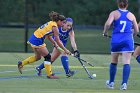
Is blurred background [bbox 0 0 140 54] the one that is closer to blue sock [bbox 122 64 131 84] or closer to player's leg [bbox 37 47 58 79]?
player's leg [bbox 37 47 58 79]

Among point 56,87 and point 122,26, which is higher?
point 122,26

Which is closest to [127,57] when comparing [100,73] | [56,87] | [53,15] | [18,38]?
[56,87]

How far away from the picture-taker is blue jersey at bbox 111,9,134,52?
11797 millimetres

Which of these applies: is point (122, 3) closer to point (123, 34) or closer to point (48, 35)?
point (123, 34)

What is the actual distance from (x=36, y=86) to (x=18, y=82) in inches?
33.6

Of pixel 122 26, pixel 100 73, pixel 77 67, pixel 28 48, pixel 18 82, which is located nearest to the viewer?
pixel 122 26

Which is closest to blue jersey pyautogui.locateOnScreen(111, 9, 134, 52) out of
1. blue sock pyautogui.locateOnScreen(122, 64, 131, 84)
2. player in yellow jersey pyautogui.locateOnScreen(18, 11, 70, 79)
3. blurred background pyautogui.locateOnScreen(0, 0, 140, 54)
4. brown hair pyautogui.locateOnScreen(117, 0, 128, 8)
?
brown hair pyautogui.locateOnScreen(117, 0, 128, 8)

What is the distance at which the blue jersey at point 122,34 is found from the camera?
11797 millimetres

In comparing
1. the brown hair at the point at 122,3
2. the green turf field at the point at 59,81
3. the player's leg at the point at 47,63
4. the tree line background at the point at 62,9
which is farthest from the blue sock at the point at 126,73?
the tree line background at the point at 62,9

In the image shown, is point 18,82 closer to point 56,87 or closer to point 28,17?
point 56,87

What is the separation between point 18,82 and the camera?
12.9 meters

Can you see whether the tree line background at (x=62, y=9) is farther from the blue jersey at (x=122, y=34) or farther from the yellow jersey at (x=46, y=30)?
the blue jersey at (x=122, y=34)

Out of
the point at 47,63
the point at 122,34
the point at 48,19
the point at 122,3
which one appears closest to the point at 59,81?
the point at 47,63

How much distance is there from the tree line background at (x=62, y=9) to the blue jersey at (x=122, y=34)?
38.0ft
